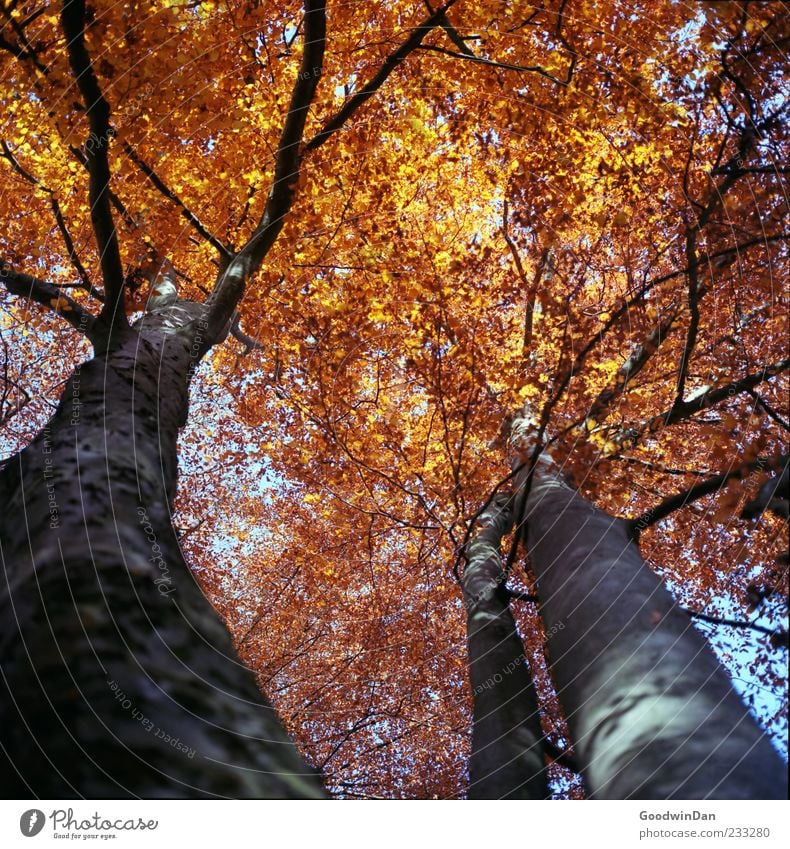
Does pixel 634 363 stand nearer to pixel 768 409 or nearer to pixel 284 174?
pixel 768 409

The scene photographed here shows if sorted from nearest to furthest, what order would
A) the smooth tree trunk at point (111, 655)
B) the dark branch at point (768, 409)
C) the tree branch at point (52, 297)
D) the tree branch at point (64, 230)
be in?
the smooth tree trunk at point (111, 655) → the tree branch at point (52, 297) → the dark branch at point (768, 409) → the tree branch at point (64, 230)

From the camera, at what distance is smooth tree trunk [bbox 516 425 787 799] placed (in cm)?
223

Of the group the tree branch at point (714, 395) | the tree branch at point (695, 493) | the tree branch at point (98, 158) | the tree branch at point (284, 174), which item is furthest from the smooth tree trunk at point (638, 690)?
the tree branch at point (98, 158)

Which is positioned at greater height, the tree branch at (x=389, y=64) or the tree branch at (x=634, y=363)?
the tree branch at (x=389, y=64)

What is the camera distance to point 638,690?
2676 mm

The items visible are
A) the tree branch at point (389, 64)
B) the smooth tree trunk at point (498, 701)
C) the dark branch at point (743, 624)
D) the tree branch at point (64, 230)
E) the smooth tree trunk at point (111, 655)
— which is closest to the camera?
the smooth tree trunk at point (111, 655)

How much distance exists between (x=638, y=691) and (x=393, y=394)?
10.2 m

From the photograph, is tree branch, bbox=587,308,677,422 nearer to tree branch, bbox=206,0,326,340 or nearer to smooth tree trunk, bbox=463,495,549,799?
smooth tree trunk, bbox=463,495,549,799

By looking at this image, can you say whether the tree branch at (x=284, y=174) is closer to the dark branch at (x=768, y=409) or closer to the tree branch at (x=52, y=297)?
the tree branch at (x=52, y=297)

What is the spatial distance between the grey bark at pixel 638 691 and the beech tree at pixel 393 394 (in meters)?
0.02

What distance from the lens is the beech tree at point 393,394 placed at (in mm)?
2381

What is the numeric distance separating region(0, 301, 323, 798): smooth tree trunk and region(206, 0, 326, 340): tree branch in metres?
2.54

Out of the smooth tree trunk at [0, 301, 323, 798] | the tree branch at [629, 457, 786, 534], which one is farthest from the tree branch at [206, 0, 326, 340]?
the tree branch at [629, 457, 786, 534]

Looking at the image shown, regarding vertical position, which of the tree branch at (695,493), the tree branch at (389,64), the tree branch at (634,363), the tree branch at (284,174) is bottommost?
the tree branch at (695,493)
